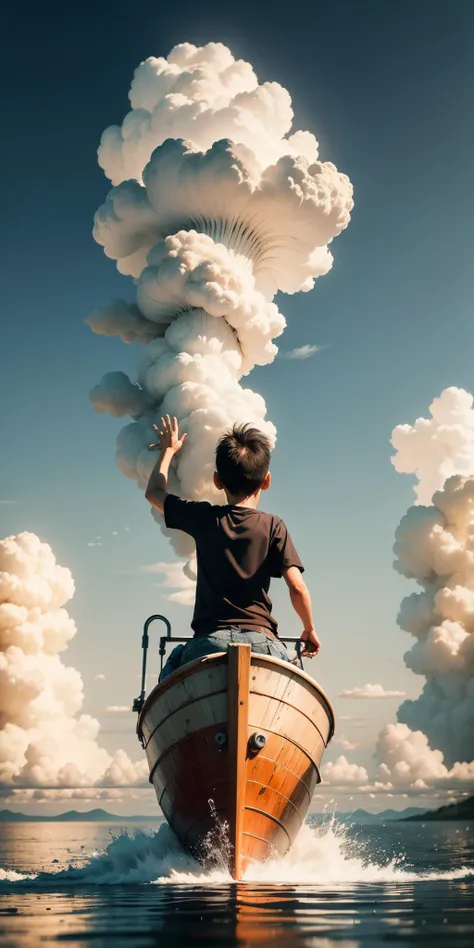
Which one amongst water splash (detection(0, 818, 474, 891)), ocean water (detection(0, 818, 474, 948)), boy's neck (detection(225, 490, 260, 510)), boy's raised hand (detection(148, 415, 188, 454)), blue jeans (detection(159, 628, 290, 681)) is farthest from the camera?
boy's raised hand (detection(148, 415, 188, 454))

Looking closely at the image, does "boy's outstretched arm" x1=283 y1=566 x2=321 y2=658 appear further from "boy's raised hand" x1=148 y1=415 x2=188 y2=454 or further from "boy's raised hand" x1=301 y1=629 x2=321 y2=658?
"boy's raised hand" x1=148 y1=415 x2=188 y2=454

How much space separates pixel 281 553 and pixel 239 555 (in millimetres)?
382

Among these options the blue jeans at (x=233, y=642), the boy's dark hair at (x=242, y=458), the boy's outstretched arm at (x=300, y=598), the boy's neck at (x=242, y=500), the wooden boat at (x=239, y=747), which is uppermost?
the boy's dark hair at (x=242, y=458)

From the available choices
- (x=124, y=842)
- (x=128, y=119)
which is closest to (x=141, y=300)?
(x=128, y=119)

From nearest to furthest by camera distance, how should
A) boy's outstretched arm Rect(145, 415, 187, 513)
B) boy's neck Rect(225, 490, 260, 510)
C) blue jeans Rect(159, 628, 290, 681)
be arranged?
blue jeans Rect(159, 628, 290, 681) → boy's neck Rect(225, 490, 260, 510) → boy's outstretched arm Rect(145, 415, 187, 513)

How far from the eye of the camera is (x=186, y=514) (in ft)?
23.8

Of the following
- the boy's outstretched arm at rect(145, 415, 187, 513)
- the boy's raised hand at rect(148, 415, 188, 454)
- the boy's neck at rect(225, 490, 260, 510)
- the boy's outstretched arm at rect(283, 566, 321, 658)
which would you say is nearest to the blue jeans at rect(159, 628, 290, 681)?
the boy's outstretched arm at rect(283, 566, 321, 658)

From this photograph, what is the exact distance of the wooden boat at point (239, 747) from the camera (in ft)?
22.6

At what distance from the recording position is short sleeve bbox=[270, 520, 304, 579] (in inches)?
284

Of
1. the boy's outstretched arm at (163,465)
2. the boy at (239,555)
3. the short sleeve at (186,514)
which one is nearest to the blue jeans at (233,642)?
the boy at (239,555)

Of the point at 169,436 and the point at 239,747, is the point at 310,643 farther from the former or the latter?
the point at 169,436

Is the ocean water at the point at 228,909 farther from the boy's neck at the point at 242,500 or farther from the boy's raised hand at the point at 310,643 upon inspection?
the boy's neck at the point at 242,500

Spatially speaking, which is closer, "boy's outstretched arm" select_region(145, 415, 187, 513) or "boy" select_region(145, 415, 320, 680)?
"boy" select_region(145, 415, 320, 680)

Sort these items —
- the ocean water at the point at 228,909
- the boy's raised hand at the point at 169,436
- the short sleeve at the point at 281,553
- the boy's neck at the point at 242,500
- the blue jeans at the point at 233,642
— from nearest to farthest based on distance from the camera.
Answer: the ocean water at the point at 228,909 → the blue jeans at the point at 233,642 → the short sleeve at the point at 281,553 → the boy's neck at the point at 242,500 → the boy's raised hand at the point at 169,436
